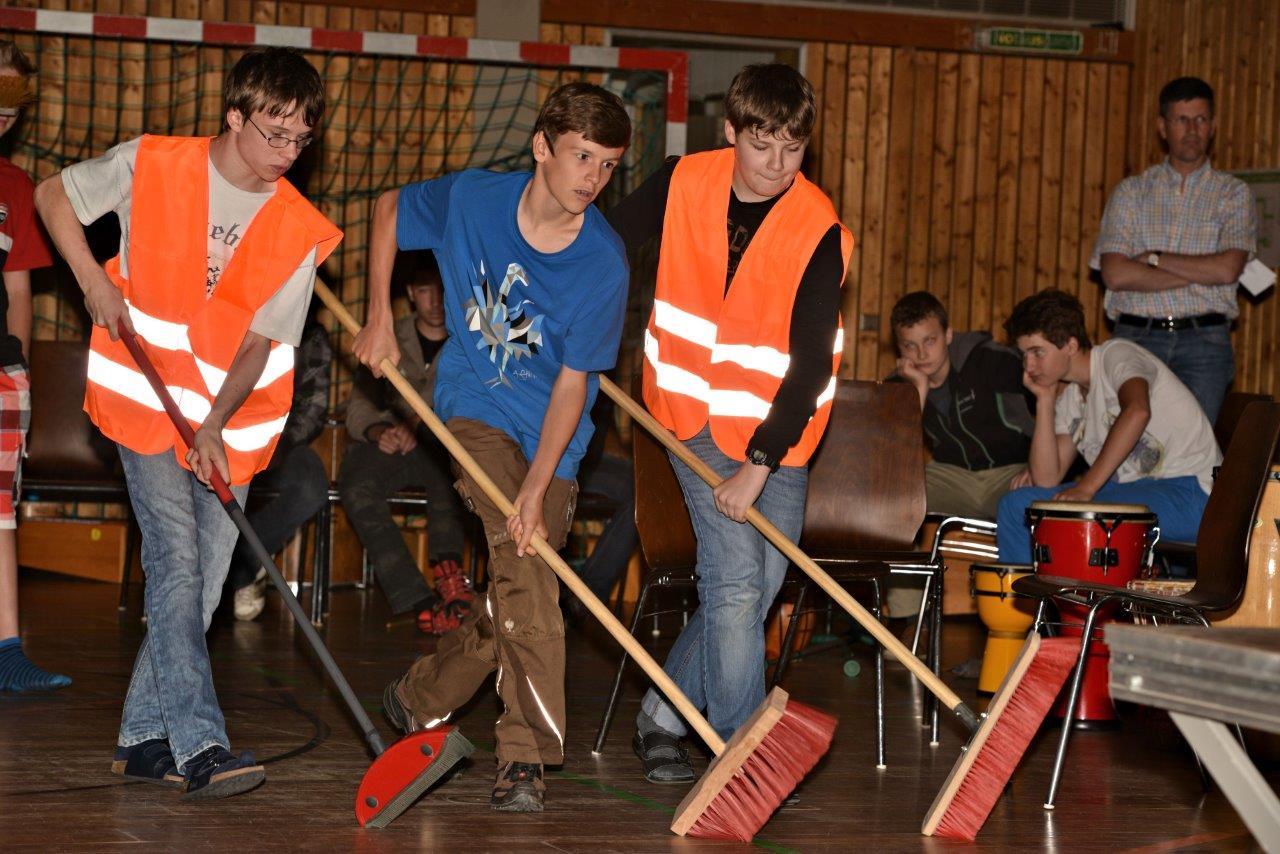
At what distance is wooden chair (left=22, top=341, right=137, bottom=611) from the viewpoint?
21.4ft

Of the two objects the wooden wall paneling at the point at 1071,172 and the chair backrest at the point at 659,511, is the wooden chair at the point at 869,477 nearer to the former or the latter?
the chair backrest at the point at 659,511

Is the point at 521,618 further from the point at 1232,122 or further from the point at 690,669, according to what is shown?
the point at 1232,122

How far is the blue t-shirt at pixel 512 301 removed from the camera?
132 inches

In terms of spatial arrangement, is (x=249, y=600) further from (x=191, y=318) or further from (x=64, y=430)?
(x=191, y=318)

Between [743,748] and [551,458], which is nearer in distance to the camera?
[743,748]

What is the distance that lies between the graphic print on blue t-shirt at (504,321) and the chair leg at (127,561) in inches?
135

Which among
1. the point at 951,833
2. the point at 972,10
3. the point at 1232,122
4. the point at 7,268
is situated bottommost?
the point at 951,833

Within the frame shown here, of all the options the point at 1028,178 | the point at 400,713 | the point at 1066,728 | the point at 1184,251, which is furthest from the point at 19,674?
the point at 1028,178

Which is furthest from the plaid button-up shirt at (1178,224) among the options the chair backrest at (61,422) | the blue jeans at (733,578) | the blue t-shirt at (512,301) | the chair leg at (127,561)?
the chair backrest at (61,422)

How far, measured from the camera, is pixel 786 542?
347cm

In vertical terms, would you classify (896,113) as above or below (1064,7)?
below

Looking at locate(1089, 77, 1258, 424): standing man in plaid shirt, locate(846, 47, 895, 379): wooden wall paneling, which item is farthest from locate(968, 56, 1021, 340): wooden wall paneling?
locate(1089, 77, 1258, 424): standing man in plaid shirt

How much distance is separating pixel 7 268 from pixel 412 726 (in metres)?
2.04

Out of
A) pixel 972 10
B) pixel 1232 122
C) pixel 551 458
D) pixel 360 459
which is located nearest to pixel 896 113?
pixel 972 10
